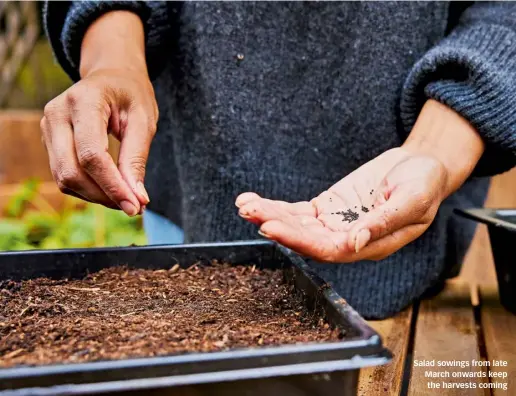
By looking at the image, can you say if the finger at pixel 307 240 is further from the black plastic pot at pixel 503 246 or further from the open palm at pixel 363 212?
the black plastic pot at pixel 503 246

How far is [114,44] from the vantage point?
1.19 meters

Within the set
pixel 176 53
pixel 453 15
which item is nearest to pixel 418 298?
pixel 453 15

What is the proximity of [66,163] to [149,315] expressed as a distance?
0.27 meters

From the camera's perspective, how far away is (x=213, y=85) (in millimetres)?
1328

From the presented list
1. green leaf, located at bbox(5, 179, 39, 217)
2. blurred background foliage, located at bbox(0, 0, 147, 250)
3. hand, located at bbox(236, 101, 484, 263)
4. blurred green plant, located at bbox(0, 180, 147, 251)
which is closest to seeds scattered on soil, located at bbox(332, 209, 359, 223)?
hand, located at bbox(236, 101, 484, 263)

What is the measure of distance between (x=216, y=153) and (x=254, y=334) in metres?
0.68

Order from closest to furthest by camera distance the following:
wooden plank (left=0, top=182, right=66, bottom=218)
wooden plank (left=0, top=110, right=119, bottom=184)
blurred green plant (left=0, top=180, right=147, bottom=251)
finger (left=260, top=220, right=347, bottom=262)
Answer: finger (left=260, top=220, right=347, bottom=262)
blurred green plant (left=0, top=180, right=147, bottom=251)
wooden plank (left=0, top=182, right=66, bottom=218)
wooden plank (left=0, top=110, right=119, bottom=184)

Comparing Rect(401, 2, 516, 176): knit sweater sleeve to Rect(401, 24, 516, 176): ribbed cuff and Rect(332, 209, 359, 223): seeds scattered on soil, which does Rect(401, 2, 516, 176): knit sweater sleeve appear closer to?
Rect(401, 24, 516, 176): ribbed cuff

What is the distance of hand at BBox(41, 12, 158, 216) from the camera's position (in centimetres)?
92

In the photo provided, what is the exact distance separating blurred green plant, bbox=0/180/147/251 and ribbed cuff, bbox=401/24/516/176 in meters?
1.99

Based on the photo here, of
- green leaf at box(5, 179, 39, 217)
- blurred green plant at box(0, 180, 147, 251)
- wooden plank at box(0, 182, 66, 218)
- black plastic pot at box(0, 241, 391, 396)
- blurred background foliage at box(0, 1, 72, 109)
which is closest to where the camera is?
black plastic pot at box(0, 241, 391, 396)

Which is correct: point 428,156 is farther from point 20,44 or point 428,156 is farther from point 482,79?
point 20,44

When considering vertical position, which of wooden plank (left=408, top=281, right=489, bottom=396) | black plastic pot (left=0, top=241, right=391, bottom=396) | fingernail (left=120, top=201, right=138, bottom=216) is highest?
fingernail (left=120, top=201, right=138, bottom=216)

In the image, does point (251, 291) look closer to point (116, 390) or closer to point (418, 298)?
point (116, 390)
